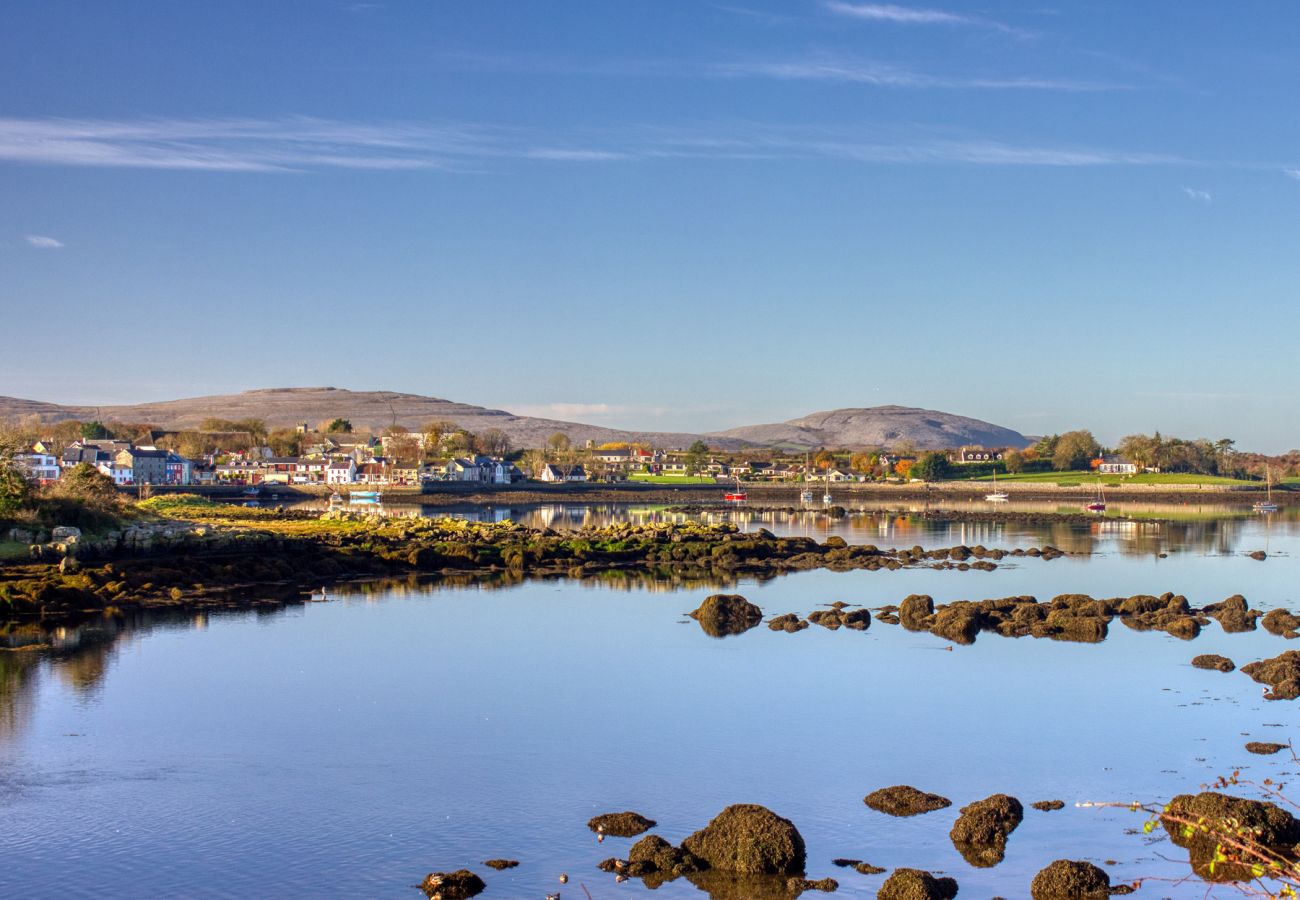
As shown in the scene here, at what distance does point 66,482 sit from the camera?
44188 millimetres

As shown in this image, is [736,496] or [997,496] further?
[736,496]

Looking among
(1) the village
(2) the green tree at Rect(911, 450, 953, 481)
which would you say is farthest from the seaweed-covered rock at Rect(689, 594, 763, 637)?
(2) the green tree at Rect(911, 450, 953, 481)

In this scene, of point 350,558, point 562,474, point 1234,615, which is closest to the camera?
point 1234,615

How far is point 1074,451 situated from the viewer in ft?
465

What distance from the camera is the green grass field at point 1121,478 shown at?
390 feet

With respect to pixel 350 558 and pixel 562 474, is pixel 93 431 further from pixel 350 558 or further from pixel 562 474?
pixel 350 558

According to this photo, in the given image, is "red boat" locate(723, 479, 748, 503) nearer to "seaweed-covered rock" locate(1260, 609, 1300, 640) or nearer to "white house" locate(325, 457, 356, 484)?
"white house" locate(325, 457, 356, 484)

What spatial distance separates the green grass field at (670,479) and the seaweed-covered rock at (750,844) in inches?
4711

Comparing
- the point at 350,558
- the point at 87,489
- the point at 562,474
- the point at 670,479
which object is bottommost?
the point at 350,558

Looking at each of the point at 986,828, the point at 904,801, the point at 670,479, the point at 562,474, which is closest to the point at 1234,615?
the point at 904,801

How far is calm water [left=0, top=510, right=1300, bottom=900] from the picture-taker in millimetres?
12164

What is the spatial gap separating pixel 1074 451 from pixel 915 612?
122 m

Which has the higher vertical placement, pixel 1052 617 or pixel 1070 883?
pixel 1052 617

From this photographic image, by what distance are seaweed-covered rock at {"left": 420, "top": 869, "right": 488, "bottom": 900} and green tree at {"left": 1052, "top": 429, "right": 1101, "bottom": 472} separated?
138 metres
